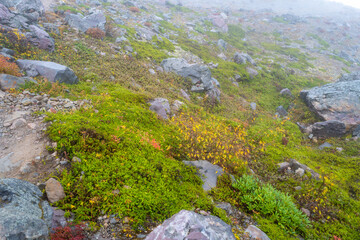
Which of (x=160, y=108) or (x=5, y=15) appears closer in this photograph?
(x=160, y=108)

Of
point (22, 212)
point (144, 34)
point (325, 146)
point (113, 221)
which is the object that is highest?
point (144, 34)

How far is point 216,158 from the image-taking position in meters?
6.71

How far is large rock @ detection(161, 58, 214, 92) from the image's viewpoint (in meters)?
14.7

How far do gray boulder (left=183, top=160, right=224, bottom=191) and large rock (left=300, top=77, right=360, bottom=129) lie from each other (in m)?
11.4

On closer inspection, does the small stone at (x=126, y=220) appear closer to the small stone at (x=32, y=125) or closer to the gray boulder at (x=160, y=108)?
the small stone at (x=32, y=125)

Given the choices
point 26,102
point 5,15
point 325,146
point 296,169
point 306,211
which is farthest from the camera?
point 5,15

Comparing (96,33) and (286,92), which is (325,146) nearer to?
(286,92)

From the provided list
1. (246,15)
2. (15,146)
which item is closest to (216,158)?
(15,146)

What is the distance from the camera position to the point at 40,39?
10.7 metres

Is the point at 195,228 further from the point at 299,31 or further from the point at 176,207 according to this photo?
the point at 299,31

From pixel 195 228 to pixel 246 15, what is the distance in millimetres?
58433

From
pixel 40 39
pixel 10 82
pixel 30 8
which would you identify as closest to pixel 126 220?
pixel 10 82

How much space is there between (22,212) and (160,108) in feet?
21.7

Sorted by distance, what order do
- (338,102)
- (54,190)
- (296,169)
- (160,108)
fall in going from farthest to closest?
(338,102), (160,108), (296,169), (54,190)
